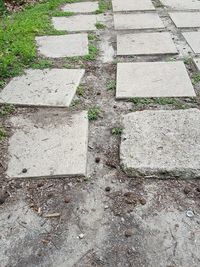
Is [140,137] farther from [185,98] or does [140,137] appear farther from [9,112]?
[9,112]

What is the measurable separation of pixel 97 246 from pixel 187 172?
0.67 meters

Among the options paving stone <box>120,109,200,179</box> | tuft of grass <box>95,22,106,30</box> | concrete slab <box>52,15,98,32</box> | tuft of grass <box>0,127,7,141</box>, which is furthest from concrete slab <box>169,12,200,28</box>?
tuft of grass <box>0,127,7,141</box>

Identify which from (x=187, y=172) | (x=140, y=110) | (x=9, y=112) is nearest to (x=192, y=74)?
(x=140, y=110)

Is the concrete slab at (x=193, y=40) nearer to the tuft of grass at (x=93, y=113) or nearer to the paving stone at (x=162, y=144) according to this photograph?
the paving stone at (x=162, y=144)

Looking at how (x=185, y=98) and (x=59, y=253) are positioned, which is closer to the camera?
(x=59, y=253)

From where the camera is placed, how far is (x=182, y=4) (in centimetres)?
499

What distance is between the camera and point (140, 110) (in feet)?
8.44

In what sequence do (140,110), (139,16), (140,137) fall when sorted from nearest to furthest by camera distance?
(140,137) → (140,110) → (139,16)

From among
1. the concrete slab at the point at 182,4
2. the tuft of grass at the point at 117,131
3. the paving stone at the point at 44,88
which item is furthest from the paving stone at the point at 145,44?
the tuft of grass at the point at 117,131

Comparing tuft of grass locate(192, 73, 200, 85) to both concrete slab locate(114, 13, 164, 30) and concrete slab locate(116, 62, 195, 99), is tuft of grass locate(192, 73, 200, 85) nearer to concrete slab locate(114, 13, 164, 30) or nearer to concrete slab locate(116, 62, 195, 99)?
concrete slab locate(116, 62, 195, 99)

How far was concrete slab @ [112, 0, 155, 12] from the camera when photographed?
4863 millimetres

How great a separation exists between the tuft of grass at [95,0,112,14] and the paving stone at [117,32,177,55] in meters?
1.07

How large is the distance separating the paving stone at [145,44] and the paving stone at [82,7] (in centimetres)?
126

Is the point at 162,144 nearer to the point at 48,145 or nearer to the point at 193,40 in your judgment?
the point at 48,145
